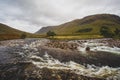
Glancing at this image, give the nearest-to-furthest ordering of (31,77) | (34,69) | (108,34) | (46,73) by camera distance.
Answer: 1. (31,77)
2. (46,73)
3. (34,69)
4. (108,34)

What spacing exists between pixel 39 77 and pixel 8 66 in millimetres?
6802

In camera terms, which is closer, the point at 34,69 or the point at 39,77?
the point at 39,77

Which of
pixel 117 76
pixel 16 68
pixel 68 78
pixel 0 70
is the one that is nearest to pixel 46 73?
pixel 68 78

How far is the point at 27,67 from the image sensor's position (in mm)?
24531

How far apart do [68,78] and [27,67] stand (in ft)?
22.9

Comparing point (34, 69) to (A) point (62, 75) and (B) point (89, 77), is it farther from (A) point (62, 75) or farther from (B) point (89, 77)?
(B) point (89, 77)

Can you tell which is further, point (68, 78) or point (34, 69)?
point (34, 69)

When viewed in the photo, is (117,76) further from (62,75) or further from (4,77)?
(4,77)

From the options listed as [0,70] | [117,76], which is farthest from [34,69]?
[117,76]

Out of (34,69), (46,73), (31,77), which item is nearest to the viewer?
(31,77)

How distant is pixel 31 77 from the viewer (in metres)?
20.7

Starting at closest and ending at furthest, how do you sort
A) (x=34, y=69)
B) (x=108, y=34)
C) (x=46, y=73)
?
(x=46, y=73)
(x=34, y=69)
(x=108, y=34)

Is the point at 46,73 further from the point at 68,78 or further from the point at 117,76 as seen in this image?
the point at 117,76

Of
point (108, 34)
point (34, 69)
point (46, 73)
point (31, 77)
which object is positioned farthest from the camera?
point (108, 34)
